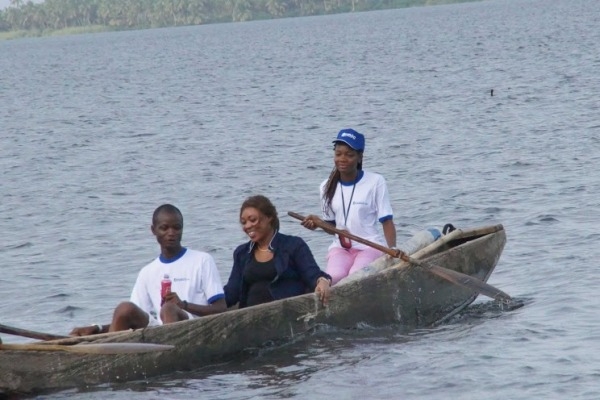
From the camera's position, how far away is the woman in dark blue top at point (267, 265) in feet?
35.3

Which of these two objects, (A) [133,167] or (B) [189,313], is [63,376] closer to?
(B) [189,313]

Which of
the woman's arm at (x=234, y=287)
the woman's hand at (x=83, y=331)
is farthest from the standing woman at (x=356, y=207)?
the woman's hand at (x=83, y=331)

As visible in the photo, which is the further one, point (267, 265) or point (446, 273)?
point (446, 273)

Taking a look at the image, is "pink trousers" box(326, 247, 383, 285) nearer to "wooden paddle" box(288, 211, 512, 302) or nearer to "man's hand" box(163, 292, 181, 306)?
"wooden paddle" box(288, 211, 512, 302)

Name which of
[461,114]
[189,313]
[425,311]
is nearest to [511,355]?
[425,311]

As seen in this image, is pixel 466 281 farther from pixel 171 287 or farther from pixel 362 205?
pixel 171 287

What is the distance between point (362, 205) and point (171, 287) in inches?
83.4

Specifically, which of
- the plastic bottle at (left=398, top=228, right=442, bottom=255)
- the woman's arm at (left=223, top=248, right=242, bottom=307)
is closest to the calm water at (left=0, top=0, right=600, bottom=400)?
the woman's arm at (left=223, top=248, right=242, bottom=307)

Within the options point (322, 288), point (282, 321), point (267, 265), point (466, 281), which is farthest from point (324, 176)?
point (267, 265)

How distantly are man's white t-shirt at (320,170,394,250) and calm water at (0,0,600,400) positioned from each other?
0.93m

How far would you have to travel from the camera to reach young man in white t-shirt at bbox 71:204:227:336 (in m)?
10.6

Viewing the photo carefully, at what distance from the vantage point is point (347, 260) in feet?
40.1

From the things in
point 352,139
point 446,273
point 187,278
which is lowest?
point 446,273

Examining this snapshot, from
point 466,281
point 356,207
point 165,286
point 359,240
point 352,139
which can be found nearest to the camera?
point 165,286
